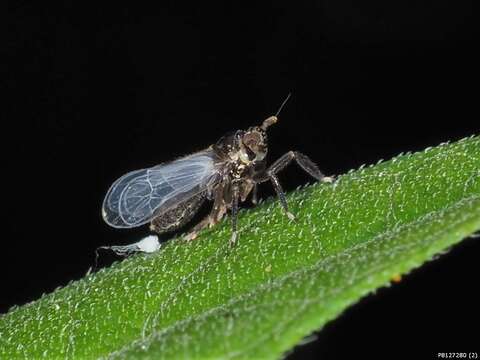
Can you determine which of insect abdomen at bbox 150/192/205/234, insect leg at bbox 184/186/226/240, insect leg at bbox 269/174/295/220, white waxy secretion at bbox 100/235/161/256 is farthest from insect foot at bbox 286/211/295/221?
insect abdomen at bbox 150/192/205/234

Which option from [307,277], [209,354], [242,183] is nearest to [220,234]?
[242,183]

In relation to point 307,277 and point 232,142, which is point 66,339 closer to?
point 307,277

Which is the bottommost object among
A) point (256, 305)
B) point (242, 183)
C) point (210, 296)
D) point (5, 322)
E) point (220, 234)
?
point (256, 305)

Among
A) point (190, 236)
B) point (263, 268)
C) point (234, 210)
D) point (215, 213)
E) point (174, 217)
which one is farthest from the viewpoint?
point (174, 217)

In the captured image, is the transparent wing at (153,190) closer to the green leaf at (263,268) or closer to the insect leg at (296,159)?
the insect leg at (296,159)

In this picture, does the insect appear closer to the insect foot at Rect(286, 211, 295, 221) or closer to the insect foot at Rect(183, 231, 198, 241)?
the insect foot at Rect(183, 231, 198, 241)

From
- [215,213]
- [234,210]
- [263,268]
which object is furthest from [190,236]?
[263,268]

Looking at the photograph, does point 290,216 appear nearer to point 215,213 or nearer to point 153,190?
point 215,213
